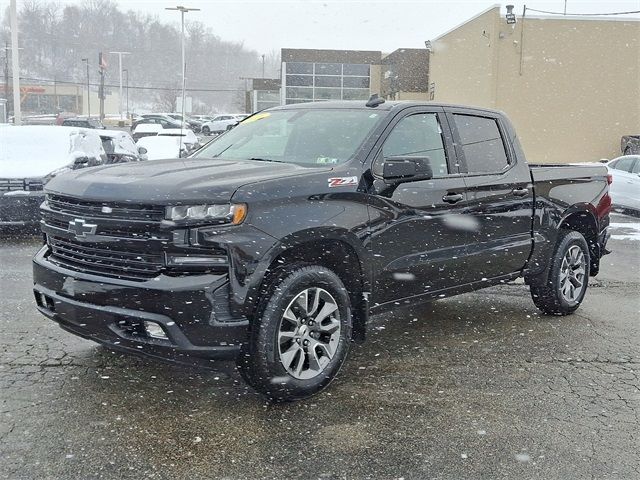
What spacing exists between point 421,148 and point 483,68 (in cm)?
2415

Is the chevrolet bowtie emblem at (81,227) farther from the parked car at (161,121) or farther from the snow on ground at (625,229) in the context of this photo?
the parked car at (161,121)

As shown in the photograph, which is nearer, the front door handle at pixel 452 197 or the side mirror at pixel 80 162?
the front door handle at pixel 452 197

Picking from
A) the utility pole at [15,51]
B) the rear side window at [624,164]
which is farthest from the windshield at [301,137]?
the utility pole at [15,51]

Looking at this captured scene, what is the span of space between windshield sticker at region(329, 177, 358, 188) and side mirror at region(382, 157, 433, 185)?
0.81ft

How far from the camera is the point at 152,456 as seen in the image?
349cm

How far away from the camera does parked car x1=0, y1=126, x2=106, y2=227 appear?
1010 cm

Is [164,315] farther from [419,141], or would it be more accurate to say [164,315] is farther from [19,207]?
[19,207]

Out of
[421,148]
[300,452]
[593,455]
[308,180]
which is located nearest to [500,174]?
[421,148]

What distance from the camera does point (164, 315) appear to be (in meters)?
3.80

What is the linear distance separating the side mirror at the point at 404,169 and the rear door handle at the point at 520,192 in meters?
1.35

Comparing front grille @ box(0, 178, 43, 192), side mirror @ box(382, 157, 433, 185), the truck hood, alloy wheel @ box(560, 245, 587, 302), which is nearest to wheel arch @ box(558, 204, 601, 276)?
alloy wheel @ box(560, 245, 587, 302)

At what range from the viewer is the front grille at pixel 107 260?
12.8 feet

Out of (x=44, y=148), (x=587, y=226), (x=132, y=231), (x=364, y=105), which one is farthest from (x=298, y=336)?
(x=44, y=148)

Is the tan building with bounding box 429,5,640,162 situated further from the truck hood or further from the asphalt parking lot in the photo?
the truck hood
